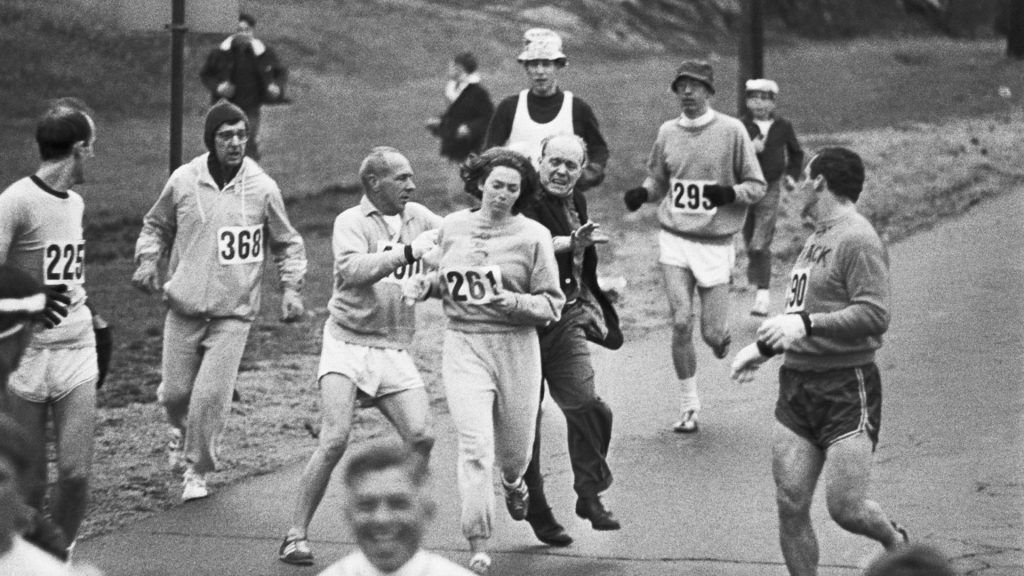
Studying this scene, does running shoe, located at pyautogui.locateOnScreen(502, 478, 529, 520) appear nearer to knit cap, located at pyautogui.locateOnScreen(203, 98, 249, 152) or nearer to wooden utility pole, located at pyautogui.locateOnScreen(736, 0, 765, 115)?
knit cap, located at pyautogui.locateOnScreen(203, 98, 249, 152)

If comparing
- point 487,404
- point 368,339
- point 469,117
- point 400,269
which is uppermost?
point 469,117

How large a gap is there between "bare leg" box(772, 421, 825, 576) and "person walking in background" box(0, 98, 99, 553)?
9.14 feet

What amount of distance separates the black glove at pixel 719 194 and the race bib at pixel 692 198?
0.03 m

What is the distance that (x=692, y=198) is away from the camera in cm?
1119

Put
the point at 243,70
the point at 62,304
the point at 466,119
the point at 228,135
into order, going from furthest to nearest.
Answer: the point at 243,70, the point at 466,119, the point at 228,135, the point at 62,304

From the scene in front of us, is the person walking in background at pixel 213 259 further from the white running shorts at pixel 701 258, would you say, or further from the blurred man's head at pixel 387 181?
the white running shorts at pixel 701 258

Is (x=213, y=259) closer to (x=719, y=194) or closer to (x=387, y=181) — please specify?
(x=387, y=181)

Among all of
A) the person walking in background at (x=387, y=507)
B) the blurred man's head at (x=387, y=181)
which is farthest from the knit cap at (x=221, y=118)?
the person walking in background at (x=387, y=507)

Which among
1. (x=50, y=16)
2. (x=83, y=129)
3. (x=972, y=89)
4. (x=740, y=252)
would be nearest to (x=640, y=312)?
(x=740, y=252)

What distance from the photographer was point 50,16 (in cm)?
2233

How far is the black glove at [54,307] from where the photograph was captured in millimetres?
7621

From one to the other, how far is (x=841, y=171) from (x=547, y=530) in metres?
2.43

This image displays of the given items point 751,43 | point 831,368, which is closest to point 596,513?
point 831,368

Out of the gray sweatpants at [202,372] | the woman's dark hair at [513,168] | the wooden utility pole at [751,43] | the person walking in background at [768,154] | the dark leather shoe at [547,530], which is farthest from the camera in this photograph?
the wooden utility pole at [751,43]
